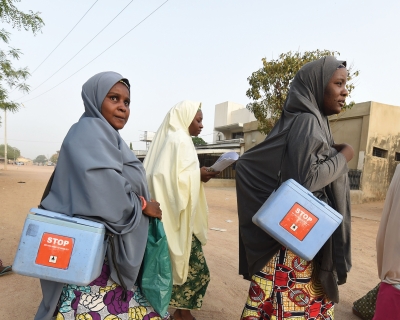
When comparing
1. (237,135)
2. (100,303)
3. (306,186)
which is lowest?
(100,303)

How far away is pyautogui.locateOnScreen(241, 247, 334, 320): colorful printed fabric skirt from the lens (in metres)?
1.49

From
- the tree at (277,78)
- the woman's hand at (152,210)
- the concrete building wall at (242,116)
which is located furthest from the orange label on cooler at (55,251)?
the concrete building wall at (242,116)

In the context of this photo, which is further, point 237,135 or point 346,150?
point 237,135

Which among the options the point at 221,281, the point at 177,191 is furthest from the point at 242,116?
the point at 177,191

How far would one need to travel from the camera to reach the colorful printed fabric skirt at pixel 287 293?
1.49m

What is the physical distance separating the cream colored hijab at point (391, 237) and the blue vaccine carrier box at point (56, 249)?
142 centimetres

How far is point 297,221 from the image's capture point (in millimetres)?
1224

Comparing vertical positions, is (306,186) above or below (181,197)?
above

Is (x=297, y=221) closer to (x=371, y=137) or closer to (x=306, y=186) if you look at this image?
(x=306, y=186)

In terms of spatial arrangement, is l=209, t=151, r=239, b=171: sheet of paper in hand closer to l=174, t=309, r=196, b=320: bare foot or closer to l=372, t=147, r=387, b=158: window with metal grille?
l=174, t=309, r=196, b=320: bare foot

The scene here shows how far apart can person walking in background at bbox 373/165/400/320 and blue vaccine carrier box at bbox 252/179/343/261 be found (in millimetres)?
438

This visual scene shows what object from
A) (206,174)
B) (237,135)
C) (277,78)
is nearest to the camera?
(206,174)

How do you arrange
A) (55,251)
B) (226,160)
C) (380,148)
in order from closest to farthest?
1. (55,251)
2. (226,160)
3. (380,148)

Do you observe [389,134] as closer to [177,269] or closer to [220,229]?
[220,229]
